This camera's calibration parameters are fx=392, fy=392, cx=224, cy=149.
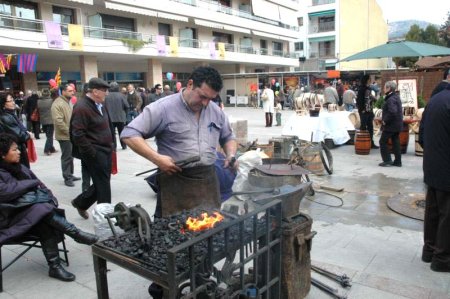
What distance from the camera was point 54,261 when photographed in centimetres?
370

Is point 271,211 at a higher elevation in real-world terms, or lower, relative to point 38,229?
higher

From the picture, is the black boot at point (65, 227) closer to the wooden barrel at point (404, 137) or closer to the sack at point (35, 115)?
the wooden barrel at point (404, 137)

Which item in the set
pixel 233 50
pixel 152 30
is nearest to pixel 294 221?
pixel 152 30

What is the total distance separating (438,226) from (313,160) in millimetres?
4062

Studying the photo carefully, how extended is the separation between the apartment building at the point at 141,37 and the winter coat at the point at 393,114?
63.0ft

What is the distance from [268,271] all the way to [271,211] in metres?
0.42

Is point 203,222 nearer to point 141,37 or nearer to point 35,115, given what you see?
point 35,115

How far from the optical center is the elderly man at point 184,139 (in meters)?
2.80

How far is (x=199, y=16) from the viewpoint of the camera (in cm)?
3209

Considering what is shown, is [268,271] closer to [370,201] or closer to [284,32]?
[370,201]

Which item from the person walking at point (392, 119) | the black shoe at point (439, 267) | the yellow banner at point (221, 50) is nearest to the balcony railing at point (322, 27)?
the yellow banner at point (221, 50)

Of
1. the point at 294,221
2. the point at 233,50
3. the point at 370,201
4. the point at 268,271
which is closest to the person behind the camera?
the point at 268,271

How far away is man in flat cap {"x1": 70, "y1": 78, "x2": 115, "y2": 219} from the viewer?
4.65 meters

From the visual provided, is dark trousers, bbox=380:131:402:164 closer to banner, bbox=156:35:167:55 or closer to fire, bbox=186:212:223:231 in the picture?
fire, bbox=186:212:223:231
